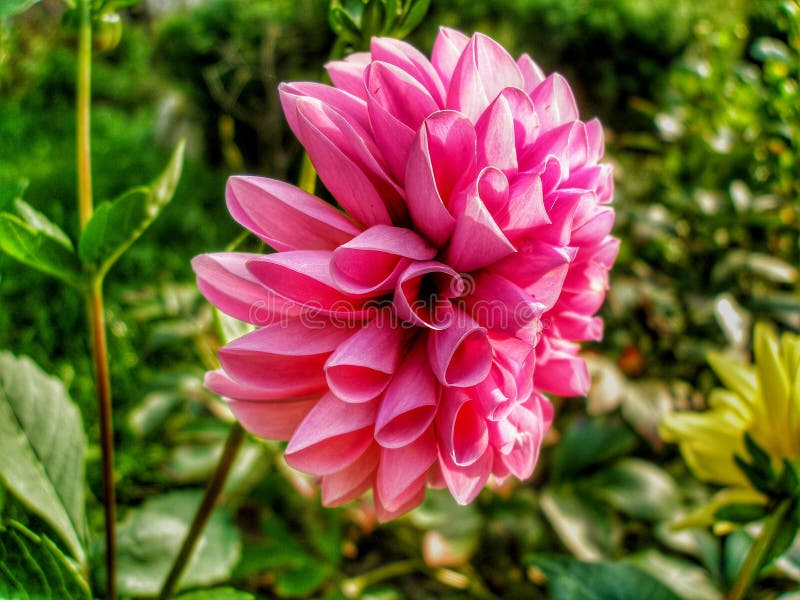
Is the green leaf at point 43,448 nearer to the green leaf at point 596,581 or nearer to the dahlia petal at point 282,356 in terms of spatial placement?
the dahlia petal at point 282,356

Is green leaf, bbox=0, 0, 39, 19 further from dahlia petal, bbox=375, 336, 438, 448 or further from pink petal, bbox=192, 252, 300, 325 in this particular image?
dahlia petal, bbox=375, 336, 438, 448

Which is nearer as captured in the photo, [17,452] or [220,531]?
[17,452]

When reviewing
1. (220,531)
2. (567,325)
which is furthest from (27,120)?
(567,325)

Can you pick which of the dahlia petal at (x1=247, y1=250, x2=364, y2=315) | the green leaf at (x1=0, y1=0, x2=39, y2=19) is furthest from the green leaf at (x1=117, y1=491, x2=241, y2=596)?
the green leaf at (x1=0, y1=0, x2=39, y2=19)

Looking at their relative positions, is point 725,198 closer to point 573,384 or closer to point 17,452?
point 573,384

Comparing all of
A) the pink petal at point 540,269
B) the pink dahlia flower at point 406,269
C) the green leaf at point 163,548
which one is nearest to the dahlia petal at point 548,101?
the pink dahlia flower at point 406,269

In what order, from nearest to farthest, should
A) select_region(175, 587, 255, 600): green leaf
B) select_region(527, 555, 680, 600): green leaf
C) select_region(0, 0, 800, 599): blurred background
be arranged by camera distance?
select_region(175, 587, 255, 600): green leaf, select_region(527, 555, 680, 600): green leaf, select_region(0, 0, 800, 599): blurred background
